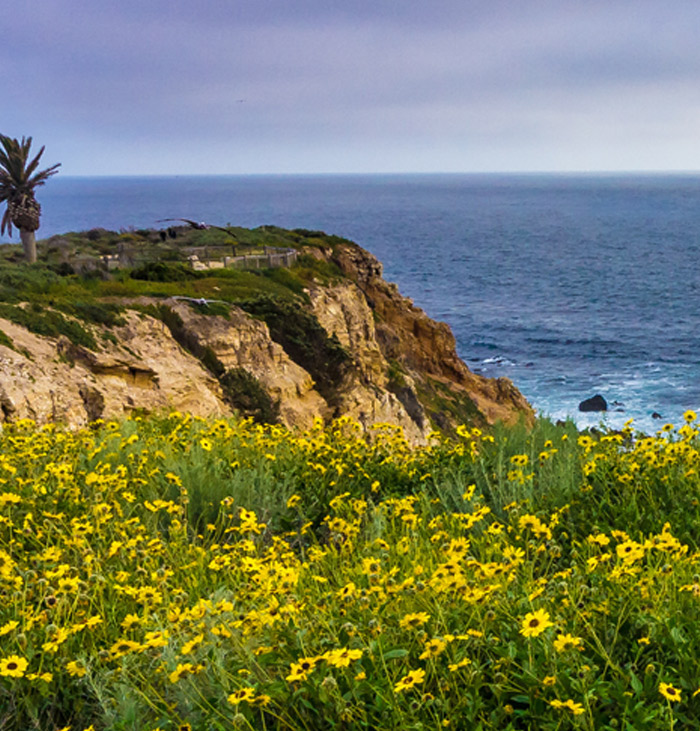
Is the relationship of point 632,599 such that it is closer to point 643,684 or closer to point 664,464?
point 643,684

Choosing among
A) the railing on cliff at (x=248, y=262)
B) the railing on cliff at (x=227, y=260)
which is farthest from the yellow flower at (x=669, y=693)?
the railing on cliff at (x=248, y=262)

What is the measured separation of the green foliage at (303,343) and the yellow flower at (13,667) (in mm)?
23917

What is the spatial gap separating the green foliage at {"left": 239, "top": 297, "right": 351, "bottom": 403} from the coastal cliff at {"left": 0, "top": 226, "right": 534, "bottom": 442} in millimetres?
47

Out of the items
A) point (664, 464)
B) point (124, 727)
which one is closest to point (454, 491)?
point (664, 464)

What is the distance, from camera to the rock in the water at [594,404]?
44.0 metres

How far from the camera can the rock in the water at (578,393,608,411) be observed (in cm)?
4403

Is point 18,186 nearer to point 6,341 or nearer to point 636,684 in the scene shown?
point 6,341

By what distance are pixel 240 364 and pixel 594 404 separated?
1039 inches

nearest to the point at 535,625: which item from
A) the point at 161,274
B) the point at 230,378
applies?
the point at 230,378

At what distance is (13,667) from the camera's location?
10.9ft

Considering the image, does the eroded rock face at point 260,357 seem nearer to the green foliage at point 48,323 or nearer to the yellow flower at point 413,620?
the green foliage at point 48,323

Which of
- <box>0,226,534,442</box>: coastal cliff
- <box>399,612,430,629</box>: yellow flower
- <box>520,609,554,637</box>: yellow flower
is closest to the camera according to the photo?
<box>520,609,554,637</box>: yellow flower

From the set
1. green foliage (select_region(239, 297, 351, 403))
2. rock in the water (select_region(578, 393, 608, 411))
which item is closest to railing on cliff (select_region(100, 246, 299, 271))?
green foliage (select_region(239, 297, 351, 403))

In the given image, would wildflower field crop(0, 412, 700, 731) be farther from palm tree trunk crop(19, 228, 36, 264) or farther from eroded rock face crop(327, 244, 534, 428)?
eroded rock face crop(327, 244, 534, 428)
